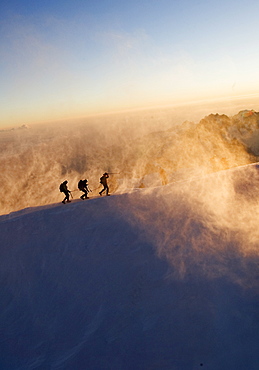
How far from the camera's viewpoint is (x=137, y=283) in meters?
6.47

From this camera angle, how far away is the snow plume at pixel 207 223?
6660mm

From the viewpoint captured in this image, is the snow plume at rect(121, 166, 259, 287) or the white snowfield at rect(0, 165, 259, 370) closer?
the white snowfield at rect(0, 165, 259, 370)

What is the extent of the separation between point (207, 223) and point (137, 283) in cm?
359

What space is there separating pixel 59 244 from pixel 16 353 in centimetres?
338

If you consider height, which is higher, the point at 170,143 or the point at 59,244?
the point at 59,244

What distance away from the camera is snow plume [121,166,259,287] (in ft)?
21.9

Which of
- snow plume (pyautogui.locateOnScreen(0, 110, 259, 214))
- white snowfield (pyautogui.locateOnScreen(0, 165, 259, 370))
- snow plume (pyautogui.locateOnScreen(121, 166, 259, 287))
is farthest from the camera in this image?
snow plume (pyautogui.locateOnScreen(0, 110, 259, 214))

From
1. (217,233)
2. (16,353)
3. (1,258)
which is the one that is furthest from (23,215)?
(217,233)

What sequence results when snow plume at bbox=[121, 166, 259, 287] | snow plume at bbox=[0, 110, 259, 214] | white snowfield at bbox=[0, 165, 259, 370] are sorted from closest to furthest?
white snowfield at bbox=[0, 165, 259, 370]
snow plume at bbox=[121, 166, 259, 287]
snow plume at bbox=[0, 110, 259, 214]

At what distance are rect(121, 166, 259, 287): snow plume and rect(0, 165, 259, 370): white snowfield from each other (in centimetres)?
4

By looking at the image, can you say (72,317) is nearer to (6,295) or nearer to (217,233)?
(6,295)

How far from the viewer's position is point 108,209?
957 cm

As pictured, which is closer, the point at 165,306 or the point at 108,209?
the point at 165,306

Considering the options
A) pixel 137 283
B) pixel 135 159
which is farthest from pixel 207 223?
pixel 135 159
